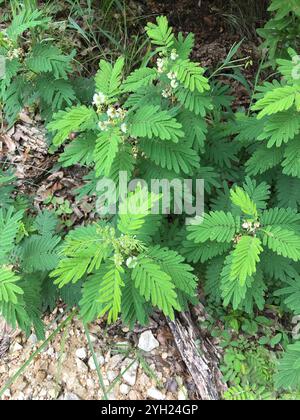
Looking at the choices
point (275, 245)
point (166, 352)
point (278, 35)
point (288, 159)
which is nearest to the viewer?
point (275, 245)

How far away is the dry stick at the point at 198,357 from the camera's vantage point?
7.77ft

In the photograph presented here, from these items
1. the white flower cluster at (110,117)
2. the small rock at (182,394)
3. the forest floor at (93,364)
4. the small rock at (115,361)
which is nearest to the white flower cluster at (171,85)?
the white flower cluster at (110,117)

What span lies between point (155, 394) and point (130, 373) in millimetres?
183

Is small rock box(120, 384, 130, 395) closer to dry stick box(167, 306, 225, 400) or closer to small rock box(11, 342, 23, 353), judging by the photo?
dry stick box(167, 306, 225, 400)

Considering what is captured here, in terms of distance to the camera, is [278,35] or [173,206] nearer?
[173,206]

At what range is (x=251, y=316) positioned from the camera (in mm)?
2650

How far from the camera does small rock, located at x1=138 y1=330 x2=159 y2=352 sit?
8.49 feet

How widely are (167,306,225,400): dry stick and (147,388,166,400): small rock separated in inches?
8.1

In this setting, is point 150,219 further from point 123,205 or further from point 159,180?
point 123,205

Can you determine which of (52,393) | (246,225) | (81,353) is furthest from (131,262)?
(52,393)

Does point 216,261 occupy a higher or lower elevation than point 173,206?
lower

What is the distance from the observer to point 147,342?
8.53ft

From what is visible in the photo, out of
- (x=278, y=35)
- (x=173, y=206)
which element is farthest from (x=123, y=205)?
(x=278, y=35)

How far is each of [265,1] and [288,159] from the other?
2166 millimetres
